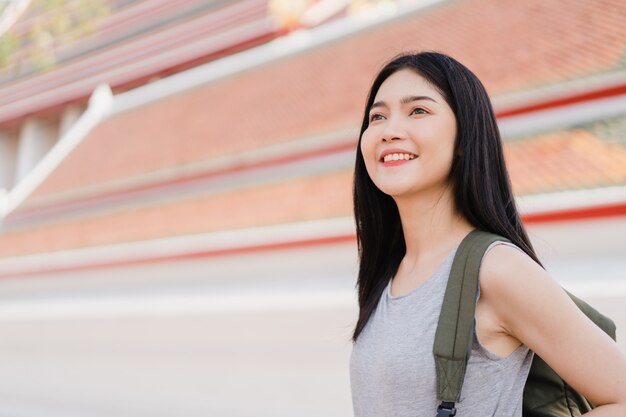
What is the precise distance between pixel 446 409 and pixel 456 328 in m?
0.09

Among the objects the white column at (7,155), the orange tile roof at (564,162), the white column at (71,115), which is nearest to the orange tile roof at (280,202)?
the orange tile roof at (564,162)

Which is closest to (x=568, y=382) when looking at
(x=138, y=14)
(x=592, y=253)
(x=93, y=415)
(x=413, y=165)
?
(x=413, y=165)

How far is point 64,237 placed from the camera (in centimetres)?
603

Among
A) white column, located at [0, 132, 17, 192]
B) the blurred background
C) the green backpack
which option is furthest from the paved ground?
white column, located at [0, 132, 17, 192]

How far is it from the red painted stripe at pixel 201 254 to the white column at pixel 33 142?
594 cm

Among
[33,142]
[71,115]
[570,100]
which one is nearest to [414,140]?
[570,100]

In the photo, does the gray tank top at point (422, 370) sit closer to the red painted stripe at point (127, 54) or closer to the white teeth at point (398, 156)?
the white teeth at point (398, 156)

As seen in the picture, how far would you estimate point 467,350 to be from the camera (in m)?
0.81

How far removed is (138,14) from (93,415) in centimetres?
708

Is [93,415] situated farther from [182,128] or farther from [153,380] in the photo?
[182,128]

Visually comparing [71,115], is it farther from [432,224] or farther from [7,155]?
[432,224]

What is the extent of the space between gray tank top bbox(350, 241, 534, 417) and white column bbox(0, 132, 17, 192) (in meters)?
12.9

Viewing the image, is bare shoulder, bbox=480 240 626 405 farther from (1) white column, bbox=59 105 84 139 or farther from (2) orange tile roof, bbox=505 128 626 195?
(1) white column, bbox=59 105 84 139

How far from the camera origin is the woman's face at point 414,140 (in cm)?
96
